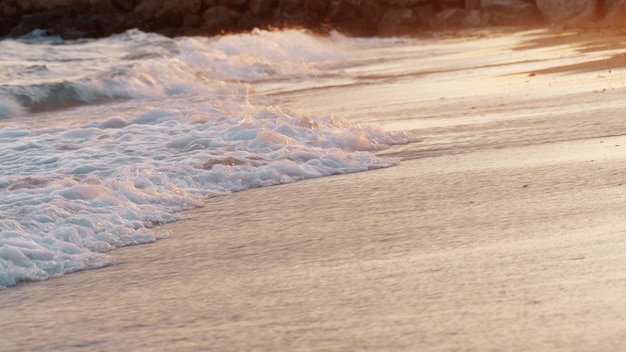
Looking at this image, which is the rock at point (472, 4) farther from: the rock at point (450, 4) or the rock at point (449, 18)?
the rock at point (450, 4)

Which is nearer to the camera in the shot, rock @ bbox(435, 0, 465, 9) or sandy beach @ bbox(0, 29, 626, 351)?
sandy beach @ bbox(0, 29, 626, 351)

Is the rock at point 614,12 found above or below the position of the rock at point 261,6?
above

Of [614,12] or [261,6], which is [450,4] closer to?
[261,6]

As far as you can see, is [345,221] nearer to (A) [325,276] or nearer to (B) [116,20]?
(A) [325,276]

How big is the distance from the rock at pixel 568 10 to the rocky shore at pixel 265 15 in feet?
0.08

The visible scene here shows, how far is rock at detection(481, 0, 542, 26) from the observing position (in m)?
26.3

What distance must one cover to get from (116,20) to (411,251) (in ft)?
98.9

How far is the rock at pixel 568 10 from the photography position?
77.7 feet

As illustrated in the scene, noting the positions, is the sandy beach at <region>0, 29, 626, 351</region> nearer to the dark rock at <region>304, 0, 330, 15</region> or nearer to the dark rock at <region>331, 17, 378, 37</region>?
the dark rock at <region>331, 17, 378, 37</region>

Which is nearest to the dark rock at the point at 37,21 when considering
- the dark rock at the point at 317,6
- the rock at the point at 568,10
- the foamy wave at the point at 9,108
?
the dark rock at the point at 317,6

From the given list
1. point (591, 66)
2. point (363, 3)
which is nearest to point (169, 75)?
point (591, 66)

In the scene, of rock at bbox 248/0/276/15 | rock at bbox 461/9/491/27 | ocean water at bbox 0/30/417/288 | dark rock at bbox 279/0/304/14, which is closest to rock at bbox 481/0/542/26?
rock at bbox 461/9/491/27

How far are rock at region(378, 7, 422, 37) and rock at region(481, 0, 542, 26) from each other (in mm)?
2122

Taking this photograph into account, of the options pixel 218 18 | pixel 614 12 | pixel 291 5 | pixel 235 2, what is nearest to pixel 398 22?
pixel 291 5
